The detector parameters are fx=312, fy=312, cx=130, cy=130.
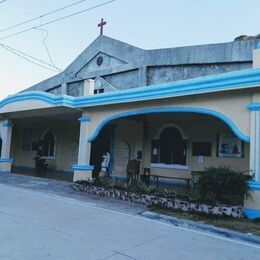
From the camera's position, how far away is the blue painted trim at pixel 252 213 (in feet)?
26.0

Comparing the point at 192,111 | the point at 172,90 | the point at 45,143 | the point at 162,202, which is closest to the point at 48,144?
the point at 45,143

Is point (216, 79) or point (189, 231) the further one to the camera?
point (216, 79)

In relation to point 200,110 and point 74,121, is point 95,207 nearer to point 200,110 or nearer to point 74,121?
point 200,110

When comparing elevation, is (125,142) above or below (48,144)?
above

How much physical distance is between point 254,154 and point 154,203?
10.5 ft

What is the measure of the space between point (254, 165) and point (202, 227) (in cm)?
240

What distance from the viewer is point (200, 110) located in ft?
30.9

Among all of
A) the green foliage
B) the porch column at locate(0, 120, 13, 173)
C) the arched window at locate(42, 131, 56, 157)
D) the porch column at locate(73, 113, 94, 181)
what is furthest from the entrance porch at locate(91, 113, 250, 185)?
the porch column at locate(0, 120, 13, 173)

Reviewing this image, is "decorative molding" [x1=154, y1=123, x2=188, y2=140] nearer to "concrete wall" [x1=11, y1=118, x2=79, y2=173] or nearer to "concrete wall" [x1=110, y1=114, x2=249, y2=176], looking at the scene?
"concrete wall" [x1=110, y1=114, x2=249, y2=176]

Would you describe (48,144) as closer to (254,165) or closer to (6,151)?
(6,151)

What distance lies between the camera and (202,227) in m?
7.00

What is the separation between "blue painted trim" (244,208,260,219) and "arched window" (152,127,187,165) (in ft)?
18.8

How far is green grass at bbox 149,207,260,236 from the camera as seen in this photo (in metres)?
6.90

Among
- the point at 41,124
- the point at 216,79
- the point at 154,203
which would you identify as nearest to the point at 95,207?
the point at 154,203
